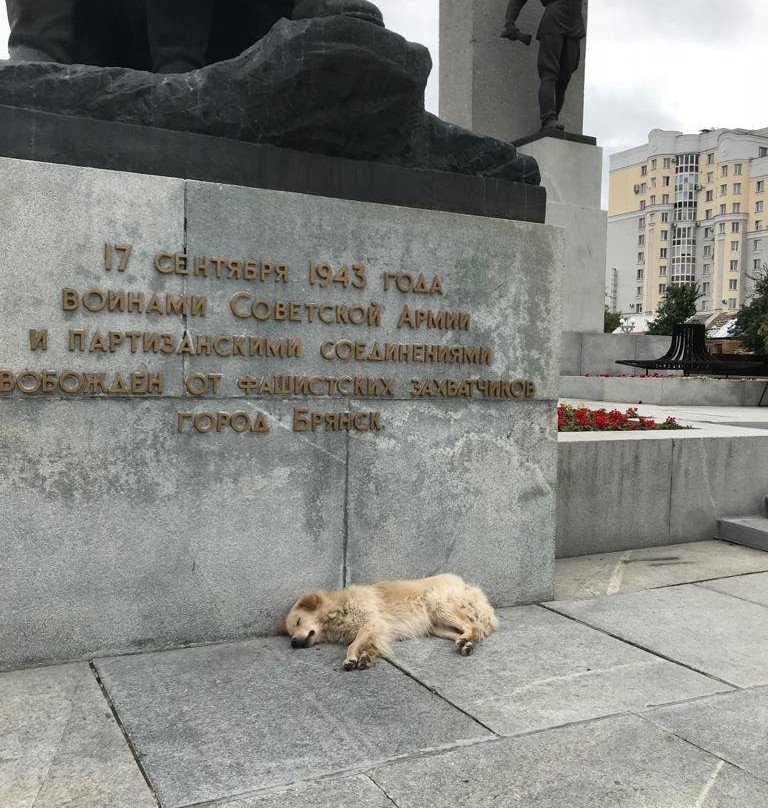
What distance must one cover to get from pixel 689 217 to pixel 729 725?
326 ft

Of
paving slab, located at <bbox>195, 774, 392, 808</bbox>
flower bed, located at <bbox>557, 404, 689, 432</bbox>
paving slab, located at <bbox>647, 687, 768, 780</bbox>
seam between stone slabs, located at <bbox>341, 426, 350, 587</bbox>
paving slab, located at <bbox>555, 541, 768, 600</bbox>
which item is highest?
flower bed, located at <bbox>557, 404, 689, 432</bbox>

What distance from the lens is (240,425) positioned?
3.76m

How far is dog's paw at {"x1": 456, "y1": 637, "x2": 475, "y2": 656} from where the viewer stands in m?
3.64

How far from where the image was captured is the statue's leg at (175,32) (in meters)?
4.35

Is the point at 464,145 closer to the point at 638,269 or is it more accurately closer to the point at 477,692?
the point at 477,692

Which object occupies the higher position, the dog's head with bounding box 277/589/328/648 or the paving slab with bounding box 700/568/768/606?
the dog's head with bounding box 277/589/328/648

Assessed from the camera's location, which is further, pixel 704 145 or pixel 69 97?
pixel 704 145

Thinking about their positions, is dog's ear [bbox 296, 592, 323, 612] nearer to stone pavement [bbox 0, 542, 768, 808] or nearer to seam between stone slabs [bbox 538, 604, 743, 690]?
stone pavement [bbox 0, 542, 768, 808]

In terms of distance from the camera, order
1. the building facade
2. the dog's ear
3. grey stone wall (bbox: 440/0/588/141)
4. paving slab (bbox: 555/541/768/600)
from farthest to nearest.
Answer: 1. the building facade
2. grey stone wall (bbox: 440/0/588/141)
3. paving slab (bbox: 555/541/768/600)
4. the dog's ear

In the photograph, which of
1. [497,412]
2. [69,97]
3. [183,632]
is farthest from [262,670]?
[69,97]

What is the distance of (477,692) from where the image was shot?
3221mm

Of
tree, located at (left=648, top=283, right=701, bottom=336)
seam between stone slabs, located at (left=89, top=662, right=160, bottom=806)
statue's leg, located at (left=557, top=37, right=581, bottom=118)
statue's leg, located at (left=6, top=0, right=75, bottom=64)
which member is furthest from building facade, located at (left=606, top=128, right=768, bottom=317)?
seam between stone slabs, located at (left=89, top=662, right=160, bottom=806)

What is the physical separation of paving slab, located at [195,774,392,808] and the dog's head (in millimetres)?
1201

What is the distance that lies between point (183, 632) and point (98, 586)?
44cm
